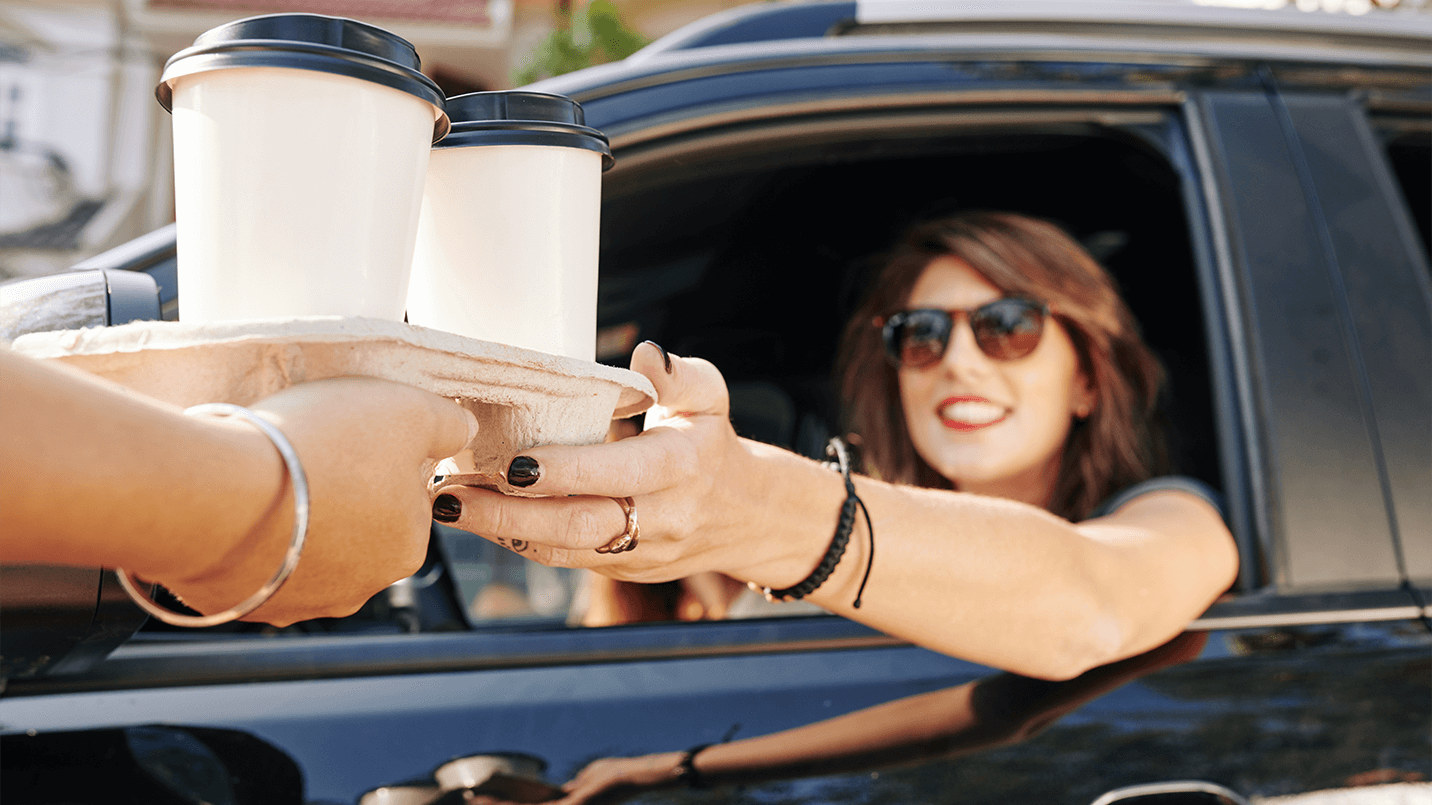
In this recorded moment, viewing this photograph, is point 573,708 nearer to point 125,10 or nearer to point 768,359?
point 768,359

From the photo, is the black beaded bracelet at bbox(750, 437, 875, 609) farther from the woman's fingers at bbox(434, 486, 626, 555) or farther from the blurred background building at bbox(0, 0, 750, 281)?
the blurred background building at bbox(0, 0, 750, 281)

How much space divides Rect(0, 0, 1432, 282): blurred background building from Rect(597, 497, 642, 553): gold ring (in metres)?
9.13

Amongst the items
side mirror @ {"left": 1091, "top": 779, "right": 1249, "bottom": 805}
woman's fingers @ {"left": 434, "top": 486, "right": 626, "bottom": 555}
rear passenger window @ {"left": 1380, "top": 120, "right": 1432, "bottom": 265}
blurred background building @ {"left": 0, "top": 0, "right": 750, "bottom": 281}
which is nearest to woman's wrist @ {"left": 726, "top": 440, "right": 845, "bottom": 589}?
woman's fingers @ {"left": 434, "top": 486, "right": 626, "bottom": 555}

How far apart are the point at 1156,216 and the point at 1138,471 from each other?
60 cm

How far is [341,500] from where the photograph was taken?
1.87 ft

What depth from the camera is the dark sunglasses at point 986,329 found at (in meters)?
1.67

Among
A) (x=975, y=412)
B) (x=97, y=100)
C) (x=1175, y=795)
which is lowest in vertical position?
(x=1175, y=795)

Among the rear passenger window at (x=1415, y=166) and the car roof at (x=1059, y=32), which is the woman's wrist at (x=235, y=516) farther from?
the rear passenger window at (x=1415, y=166)

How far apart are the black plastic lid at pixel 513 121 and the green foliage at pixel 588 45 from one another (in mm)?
8995

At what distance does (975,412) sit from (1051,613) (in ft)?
2.17

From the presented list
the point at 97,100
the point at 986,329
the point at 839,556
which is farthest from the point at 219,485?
the point at 97,100

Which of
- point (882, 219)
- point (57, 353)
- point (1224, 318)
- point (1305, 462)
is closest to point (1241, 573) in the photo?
point (1305, 462)

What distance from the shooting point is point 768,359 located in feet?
8.27

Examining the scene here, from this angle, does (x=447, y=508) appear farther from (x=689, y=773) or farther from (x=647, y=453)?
(x=689, y=773)
